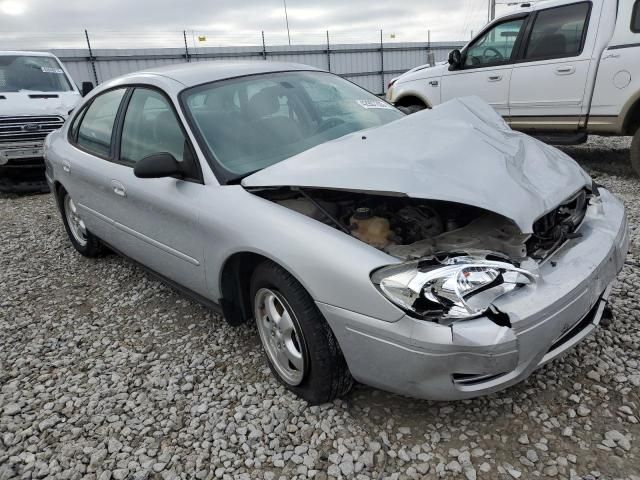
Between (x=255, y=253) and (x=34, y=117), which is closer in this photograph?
(x=255, y=253)

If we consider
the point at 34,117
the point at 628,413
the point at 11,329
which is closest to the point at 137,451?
the point at 11,329

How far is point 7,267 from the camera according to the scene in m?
4.71

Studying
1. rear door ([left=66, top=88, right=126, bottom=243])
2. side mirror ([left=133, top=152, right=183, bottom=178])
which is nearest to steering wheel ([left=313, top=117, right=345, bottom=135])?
side mirror ([left=133, top=152, right=183, bottom=178])

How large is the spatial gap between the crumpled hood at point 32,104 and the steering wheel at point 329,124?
→ 20.3 feet

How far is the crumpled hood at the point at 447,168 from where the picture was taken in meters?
2.08

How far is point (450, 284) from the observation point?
1898mm

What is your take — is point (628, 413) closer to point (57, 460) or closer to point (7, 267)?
point (57, 460)

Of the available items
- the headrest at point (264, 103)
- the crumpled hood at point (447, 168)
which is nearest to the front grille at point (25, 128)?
the headrest at point (264, 103)

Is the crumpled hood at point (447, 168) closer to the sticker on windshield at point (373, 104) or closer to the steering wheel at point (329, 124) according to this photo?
the steering wheel at point (329, 124)

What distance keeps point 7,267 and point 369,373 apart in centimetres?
418

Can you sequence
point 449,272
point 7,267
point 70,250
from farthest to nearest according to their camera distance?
point 70,250 → point 7,267 → point 449,272

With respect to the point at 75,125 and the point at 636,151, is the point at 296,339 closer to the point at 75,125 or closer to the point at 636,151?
the point at 75,125

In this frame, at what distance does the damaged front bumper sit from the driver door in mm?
4723

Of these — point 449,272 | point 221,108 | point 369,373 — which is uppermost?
point 221,108
